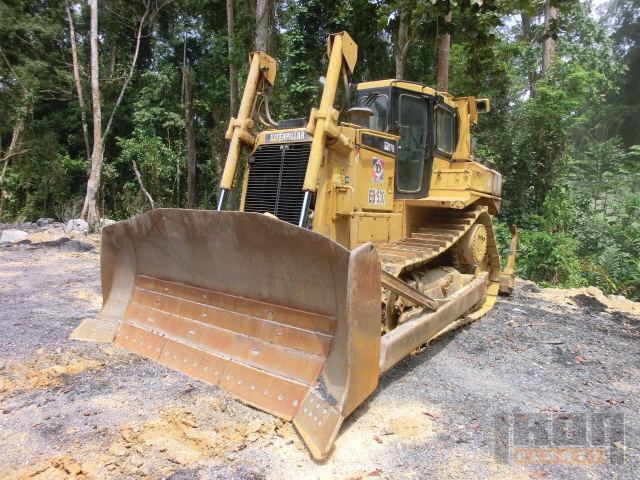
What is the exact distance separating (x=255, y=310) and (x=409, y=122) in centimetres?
319

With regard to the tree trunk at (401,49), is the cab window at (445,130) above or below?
below

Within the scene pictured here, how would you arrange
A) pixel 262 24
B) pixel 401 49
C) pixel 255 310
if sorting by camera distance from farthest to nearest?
pixel 401 49
pixel 262 24
pixel 255 310

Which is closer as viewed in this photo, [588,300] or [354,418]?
[354,418]

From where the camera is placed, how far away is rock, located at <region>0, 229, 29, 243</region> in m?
11.5

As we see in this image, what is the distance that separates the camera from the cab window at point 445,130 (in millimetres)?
5925

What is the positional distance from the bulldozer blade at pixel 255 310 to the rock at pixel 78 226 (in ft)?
31.3

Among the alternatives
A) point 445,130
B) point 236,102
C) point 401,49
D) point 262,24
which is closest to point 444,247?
point 445,130

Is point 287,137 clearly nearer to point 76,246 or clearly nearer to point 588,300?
point 588,300

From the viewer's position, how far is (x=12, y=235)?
38.9 ft

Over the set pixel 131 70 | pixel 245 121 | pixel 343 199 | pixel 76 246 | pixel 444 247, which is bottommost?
pixel 76 246

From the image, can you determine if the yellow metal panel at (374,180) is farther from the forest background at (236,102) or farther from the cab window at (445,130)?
the forest background at (236,102)

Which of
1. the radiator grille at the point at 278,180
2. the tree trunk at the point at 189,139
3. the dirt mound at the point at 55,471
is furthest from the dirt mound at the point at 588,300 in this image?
the tree trunk at the point at 189,139

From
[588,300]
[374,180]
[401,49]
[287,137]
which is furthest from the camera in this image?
[401,49]

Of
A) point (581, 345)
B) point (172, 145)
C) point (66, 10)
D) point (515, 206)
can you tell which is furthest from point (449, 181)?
point (66, 10)
